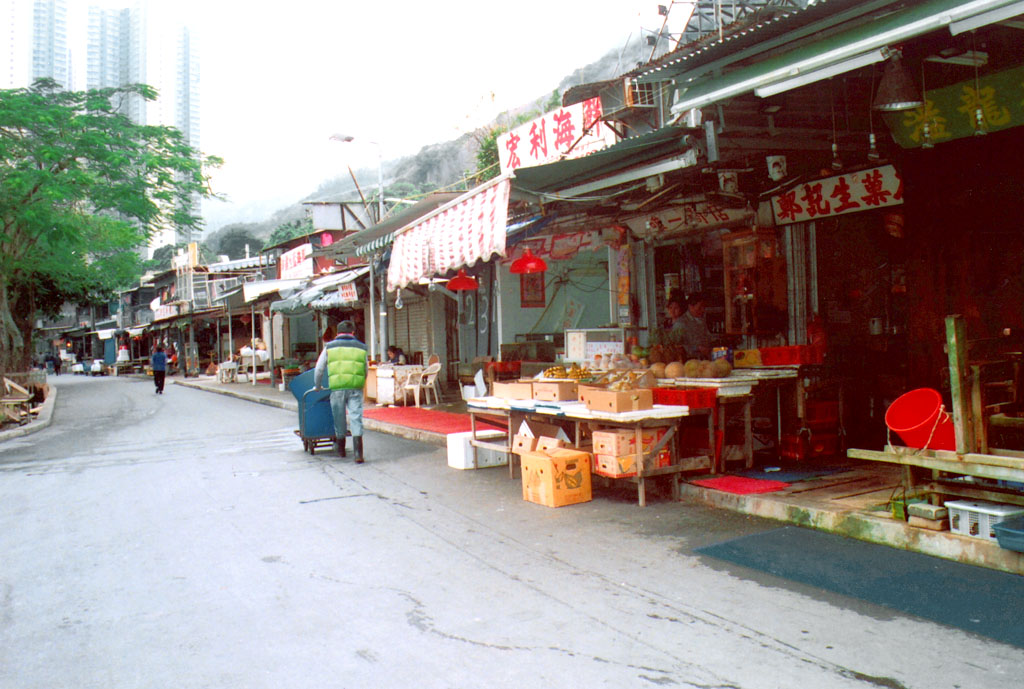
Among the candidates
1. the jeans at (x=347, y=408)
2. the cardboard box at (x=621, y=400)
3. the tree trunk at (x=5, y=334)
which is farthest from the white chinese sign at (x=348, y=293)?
the cardboard box at (x=621, y=400)

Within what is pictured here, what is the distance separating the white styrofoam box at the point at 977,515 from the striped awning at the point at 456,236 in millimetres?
5187

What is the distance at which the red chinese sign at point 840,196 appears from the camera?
335 inches

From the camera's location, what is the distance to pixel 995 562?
5.06m

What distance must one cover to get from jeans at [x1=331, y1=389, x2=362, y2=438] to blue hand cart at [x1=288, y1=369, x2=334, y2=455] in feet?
0.79

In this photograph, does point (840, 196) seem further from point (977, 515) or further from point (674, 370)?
point (977, 515)

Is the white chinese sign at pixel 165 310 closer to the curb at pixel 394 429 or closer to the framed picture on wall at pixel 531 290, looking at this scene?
the curb at pixel 394 429

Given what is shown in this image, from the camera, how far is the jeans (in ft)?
35.8

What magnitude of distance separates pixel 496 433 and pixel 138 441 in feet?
26.2

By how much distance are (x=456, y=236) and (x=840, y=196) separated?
4.78 meters

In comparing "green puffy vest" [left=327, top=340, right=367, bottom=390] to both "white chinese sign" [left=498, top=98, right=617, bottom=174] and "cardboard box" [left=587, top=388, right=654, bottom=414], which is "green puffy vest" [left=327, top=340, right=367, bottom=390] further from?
"white chinese sign" [left=498, top=98, right=617, bottom=174]

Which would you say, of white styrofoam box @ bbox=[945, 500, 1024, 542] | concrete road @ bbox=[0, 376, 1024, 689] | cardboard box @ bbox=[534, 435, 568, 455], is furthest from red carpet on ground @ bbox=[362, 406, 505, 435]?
white styrofoam box @ bbox=[945, 500, 1024, 542]

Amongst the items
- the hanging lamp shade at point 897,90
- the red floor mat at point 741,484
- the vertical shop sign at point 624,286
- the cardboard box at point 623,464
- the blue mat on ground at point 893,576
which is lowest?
the blue mat on ground at point 893,576

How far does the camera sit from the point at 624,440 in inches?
291

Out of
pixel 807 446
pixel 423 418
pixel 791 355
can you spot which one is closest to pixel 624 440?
pixel 807 446
